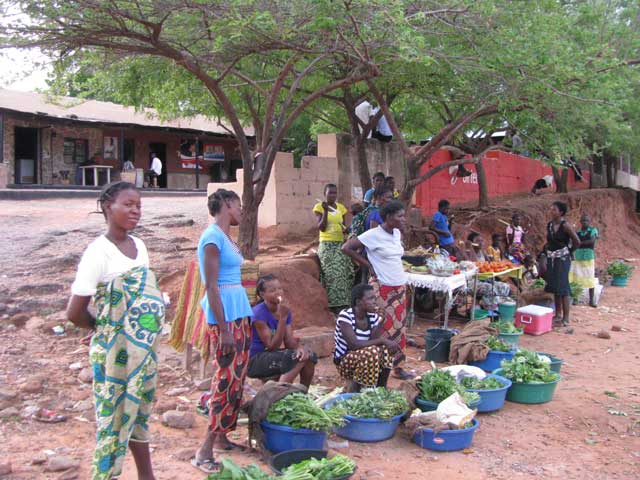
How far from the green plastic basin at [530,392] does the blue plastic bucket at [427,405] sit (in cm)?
83

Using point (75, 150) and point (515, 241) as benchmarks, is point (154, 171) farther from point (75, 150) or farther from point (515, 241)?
point (515, 241)

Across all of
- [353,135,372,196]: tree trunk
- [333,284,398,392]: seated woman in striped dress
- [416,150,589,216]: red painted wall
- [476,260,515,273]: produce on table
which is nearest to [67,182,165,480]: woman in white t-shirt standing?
[333,284,398,392]: seated woman in striped dress

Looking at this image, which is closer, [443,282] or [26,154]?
[443,282]

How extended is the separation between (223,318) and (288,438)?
36.9 inches

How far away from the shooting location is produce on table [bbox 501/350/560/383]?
19.9ft

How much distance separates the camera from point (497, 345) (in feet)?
22.9

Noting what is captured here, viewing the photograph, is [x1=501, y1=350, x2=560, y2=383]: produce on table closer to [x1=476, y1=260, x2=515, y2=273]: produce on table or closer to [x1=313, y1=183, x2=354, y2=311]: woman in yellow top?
[x1=313, y1=183, x2=354, y2=311]: woman in yellow top

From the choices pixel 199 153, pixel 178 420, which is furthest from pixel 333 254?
pixel 199 153

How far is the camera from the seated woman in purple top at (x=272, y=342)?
4938 millimetres

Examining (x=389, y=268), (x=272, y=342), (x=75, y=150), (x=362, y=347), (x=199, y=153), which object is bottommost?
(x=362, y=347)

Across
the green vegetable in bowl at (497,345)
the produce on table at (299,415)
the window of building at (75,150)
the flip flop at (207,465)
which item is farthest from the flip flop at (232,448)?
the window of building at (75,150)

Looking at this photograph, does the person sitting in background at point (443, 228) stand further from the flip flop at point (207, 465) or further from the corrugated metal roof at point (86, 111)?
the corrugated metal roof at point (86, 111)

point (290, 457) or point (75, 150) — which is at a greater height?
point (75, 150)

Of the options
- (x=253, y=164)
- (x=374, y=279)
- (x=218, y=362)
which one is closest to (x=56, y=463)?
(x=218, y=362)
